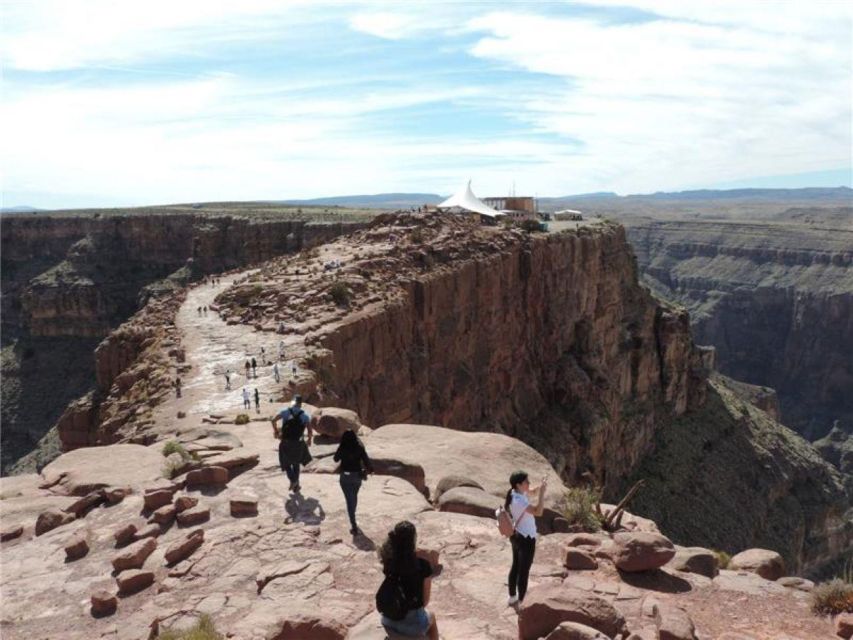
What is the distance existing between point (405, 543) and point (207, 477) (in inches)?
274

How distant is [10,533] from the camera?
1214cm

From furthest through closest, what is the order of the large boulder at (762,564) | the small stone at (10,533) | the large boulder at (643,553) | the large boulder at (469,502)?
the small stone at (10,533), the large boulder at (469,502), the large boulder at (762,564), the large boulder at (643,553)

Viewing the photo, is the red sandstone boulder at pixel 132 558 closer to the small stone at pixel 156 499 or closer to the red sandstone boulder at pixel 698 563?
the small stone at pixel 156 499

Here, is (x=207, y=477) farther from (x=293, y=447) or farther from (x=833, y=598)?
(x=833, y=598)

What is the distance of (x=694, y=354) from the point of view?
62.5 m

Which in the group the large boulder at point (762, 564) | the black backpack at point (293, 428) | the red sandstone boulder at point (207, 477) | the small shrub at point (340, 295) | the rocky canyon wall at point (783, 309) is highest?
the small shrub at point (340, 295)

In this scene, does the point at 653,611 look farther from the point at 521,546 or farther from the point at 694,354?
the point at 694,354

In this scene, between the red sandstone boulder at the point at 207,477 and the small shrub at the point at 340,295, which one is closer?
the red sandstone boulder at the point at 207,477

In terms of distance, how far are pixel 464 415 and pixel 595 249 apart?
2327 cm

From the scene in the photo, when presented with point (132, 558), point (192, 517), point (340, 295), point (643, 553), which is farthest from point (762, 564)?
point (340, 295)

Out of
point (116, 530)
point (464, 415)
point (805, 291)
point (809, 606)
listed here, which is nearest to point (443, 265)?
point (464, 415)

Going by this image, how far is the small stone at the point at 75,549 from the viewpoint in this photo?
1105cm

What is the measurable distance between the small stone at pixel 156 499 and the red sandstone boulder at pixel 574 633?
735 cm

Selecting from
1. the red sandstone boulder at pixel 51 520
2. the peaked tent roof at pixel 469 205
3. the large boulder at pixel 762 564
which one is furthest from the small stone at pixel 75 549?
the peaked tent roof at pixel 469 205
